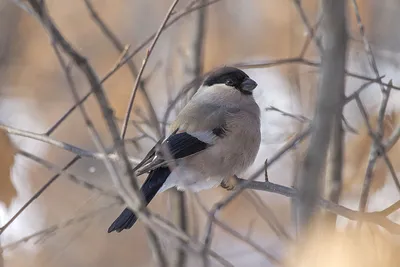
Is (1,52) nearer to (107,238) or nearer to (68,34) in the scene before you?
(68,34)

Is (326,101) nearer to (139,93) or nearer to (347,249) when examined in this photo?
(347,249)

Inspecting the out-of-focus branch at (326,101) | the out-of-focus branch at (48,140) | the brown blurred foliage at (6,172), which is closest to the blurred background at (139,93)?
the out-of-focus branch at (48,140)

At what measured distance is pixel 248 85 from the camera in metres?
2.73

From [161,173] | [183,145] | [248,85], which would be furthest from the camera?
[248,85]

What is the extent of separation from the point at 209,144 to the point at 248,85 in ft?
1.33

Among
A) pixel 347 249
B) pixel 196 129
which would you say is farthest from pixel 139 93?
pixel 347 249

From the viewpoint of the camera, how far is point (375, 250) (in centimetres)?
150

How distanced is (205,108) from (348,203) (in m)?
0.72

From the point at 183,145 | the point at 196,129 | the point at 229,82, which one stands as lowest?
the point at 183,145

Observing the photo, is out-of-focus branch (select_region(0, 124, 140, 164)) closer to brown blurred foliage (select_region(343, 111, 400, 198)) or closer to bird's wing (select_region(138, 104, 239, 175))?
bird's wing (select_region(138, 104, 239, 175))

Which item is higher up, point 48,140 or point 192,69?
point 192,69

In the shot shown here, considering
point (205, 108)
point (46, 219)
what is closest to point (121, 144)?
point (205, 108)

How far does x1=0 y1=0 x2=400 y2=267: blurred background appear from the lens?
10.8ft

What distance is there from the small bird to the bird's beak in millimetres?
65
